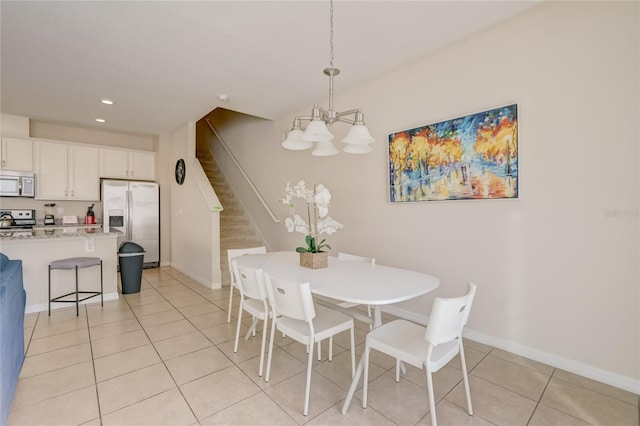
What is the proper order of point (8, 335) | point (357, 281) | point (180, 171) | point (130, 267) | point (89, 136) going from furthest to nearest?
point (89, 136) → point (180, 171) → point (130, 267) → point (357, 281) → point (8, 335)

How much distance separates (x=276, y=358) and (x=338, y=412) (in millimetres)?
800

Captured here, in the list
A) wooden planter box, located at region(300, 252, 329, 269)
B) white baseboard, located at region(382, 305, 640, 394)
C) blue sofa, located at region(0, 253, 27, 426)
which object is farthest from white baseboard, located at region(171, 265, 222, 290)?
white baseboard, located at region(382, 305, 640, 394)

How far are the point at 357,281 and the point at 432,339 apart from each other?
59cm

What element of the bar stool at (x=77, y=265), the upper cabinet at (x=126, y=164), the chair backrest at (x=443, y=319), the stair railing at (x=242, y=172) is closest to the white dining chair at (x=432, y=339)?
the chair backrest at (x=443, y=319)

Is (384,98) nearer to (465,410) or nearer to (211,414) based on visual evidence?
(465,410)

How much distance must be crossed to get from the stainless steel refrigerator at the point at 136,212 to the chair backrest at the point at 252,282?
4117mm

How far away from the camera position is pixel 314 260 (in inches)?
92.3

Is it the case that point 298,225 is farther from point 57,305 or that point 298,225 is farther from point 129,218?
point 129,218

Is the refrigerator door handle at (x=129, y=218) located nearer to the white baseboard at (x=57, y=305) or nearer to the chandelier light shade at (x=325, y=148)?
the white baseboard at (x=57, y=305)

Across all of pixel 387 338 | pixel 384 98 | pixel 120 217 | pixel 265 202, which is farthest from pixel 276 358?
pixel 120 217

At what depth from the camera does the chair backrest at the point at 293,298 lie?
1717 mm

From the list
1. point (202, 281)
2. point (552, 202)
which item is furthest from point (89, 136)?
point (552, 202)

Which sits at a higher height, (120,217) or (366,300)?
(120,217)

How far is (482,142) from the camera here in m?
2.51
